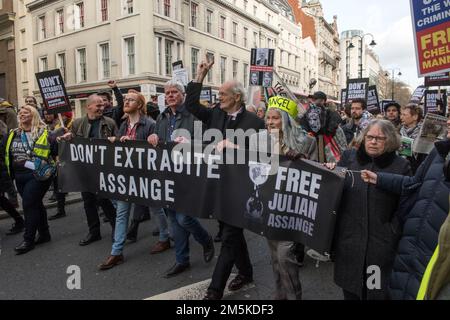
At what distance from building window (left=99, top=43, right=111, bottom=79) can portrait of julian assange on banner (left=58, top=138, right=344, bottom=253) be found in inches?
971

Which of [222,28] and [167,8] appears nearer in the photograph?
[167,8]

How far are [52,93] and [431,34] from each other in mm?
5188

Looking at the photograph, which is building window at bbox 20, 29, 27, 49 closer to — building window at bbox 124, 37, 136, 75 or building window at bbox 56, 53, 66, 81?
building window at bbox 56, 53, 66, 81

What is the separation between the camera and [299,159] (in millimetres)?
3100

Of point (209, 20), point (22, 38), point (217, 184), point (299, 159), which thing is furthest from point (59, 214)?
point (22, 38)

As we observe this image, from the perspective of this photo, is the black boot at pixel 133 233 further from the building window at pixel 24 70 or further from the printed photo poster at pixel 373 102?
the building window at pixel 24 70

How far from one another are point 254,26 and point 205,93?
2902 centimetres

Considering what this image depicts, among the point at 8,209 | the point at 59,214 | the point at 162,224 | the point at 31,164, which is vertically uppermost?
the point at 31,164

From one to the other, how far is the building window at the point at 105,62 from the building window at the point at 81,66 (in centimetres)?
207

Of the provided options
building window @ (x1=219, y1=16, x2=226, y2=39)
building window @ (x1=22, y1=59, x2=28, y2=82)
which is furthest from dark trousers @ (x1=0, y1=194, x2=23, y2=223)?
building window @ (x1=22, y1=59, x2=28, y2=82)

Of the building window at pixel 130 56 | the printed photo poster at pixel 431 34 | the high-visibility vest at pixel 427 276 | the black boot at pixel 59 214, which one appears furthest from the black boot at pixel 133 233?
the building window at pixel 130 56

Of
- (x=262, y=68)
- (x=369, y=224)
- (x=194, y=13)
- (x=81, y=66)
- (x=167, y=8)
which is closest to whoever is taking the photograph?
(x=369, y=224)

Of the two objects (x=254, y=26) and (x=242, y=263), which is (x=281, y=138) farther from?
(x=254, y=26)

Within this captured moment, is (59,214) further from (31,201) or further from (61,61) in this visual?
(61,61)
